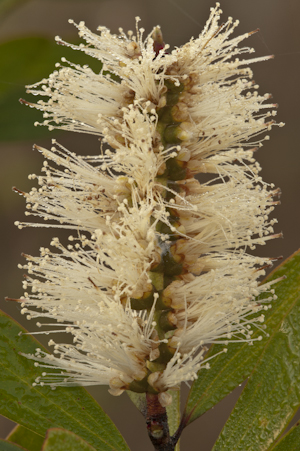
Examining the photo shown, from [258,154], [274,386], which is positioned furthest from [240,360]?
[258,154]

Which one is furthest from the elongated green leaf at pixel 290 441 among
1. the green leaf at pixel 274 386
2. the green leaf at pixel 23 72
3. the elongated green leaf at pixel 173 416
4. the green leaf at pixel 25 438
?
the green leaf at pixel 23 72

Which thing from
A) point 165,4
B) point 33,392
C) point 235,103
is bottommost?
point 33,392

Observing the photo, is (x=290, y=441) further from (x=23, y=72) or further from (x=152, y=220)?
(x=23, y=72)

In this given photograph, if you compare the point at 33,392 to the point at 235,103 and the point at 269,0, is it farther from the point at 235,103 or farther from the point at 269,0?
the point at 269,0

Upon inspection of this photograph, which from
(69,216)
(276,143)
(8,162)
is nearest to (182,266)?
(69,216)

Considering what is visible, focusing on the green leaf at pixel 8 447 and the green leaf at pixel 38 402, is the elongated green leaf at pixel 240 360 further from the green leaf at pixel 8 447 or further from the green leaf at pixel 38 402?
the green leaf at pixel 8 447

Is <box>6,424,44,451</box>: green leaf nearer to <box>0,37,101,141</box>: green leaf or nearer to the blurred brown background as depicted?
<box>0,37,101,141</box>: green leaf

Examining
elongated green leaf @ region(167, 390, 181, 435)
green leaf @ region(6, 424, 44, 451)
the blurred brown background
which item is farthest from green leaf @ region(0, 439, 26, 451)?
the blurred brown background
